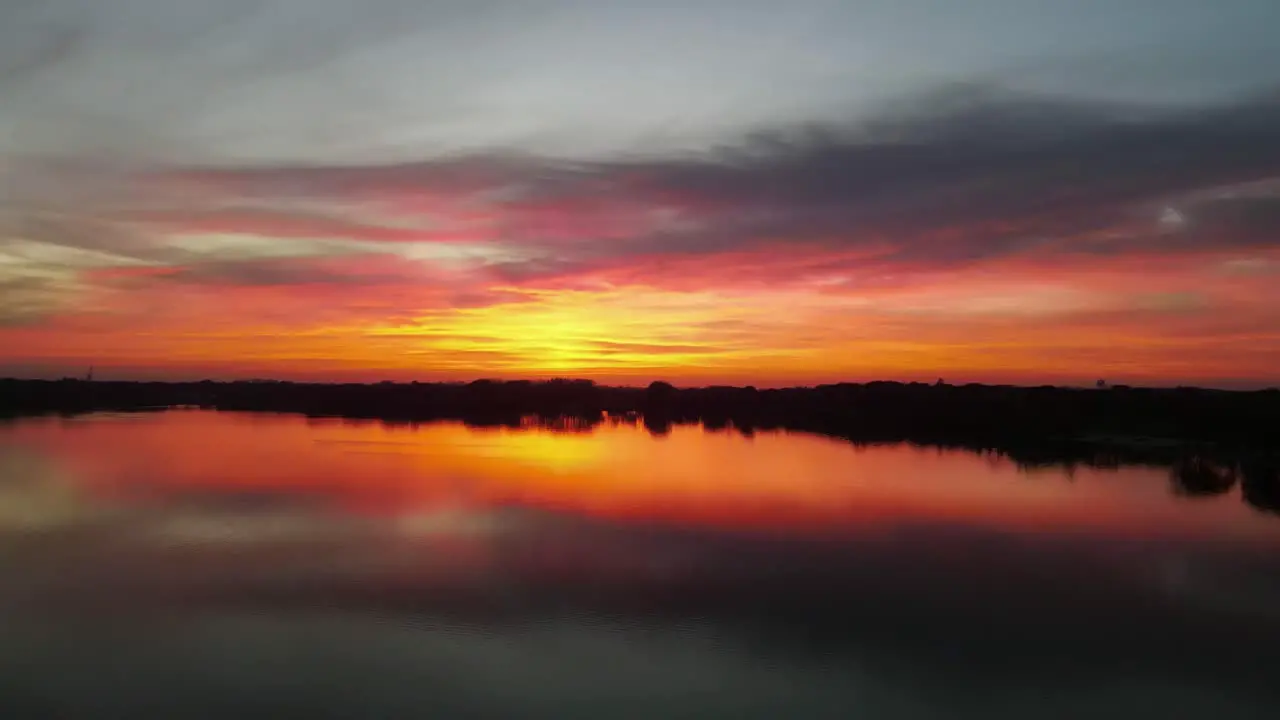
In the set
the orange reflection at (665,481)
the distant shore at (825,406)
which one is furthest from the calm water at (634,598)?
the distant shore at (825,406)

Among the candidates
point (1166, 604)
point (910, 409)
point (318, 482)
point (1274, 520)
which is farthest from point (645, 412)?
point (1166, 604)

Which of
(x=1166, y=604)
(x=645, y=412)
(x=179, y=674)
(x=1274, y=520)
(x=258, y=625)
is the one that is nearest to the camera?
(x=179, y=674)

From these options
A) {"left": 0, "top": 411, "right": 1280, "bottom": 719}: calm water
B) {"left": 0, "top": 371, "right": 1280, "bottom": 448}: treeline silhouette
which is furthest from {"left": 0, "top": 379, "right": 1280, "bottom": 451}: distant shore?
{"left": 0, "top": 411, "right": 1280, "bottom": 719}: calm water

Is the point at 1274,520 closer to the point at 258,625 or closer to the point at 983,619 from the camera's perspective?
the point at 983,619

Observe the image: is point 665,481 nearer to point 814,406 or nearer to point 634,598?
point 634,598

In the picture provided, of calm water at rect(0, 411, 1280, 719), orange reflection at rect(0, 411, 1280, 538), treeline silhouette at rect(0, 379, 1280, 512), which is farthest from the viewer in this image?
treeline silhouette at rect(0, 379, 1280, 512)

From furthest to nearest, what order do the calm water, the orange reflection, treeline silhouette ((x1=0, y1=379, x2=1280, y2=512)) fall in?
treeline silhouette ((x1=0, y1=379, x2=1280, y2=512)) < the orange reflection < the calm water

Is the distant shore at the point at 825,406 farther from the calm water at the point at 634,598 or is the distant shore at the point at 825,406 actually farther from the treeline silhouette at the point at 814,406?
the calm water at the point at 634,598

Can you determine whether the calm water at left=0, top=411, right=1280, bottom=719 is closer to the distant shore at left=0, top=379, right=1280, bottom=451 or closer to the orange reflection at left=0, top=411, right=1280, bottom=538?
the orange reflection at left=0, top=411, right=1280, bottom=538
